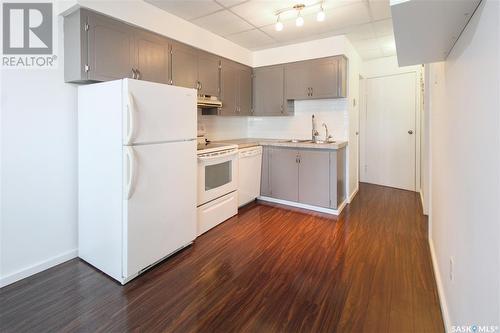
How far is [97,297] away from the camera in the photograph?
190 cm

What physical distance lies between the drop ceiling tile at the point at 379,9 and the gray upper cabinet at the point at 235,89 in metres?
1.94

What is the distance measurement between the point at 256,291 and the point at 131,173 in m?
1.27

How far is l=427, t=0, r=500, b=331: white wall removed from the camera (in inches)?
33.5

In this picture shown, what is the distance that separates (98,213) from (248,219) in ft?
5.79

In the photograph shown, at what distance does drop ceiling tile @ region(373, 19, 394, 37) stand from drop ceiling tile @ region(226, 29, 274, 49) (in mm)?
1377

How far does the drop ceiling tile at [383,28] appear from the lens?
3.23m

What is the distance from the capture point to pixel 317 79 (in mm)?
3932

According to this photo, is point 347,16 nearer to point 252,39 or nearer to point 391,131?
point 252,39

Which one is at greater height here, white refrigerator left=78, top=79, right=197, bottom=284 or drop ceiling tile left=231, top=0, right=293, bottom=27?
drop ceiling tile left=231, top=0, right=293, bottom=27

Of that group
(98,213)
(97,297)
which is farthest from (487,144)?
(98,213)

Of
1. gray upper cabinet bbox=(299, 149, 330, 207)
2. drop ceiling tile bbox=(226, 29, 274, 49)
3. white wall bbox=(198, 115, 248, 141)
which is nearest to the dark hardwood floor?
gray upper cabinet bbox=(299, 149, 330, 207)

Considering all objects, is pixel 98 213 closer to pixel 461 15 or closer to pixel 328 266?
pixel 328 266

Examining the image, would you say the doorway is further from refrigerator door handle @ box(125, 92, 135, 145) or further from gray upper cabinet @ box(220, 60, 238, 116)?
refrigerator door handle @ box(125, 92, 135, 145)

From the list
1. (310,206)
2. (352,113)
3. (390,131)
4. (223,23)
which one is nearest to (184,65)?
(223,23)
